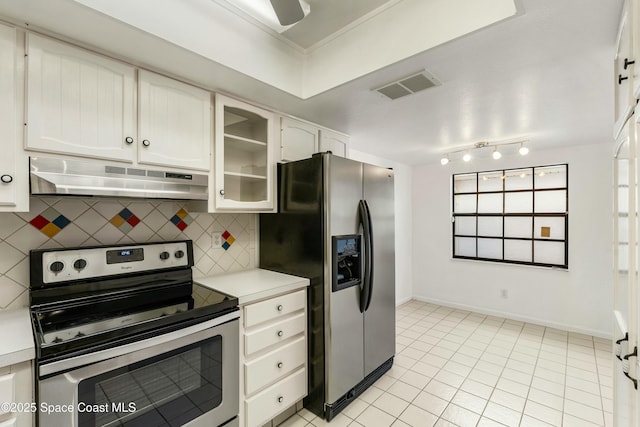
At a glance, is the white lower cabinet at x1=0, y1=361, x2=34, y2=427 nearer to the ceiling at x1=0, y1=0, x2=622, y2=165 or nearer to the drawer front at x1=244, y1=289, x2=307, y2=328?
the drawer front at x1=244, y1=289, x2=307, y2=328

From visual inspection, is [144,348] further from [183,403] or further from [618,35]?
[618,35]

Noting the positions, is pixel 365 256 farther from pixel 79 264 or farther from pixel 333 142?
pixel 79 264

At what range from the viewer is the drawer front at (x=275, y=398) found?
1747 mm

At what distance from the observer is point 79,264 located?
1.57 metres

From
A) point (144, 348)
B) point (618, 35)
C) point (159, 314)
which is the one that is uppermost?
point (618, 35)

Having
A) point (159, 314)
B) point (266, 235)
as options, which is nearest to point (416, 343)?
point (266, 235)

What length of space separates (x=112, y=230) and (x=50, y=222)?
28cm

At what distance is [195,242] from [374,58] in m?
1.74

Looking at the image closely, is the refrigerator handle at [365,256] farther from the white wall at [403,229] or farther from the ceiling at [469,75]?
the white wall at [403,229]

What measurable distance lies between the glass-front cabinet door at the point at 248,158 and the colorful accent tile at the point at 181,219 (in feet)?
1.07

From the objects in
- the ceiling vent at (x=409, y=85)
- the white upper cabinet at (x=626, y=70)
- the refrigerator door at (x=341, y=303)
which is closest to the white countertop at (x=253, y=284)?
the refrigerator door at (x=341, y=303)

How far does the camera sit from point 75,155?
138cm

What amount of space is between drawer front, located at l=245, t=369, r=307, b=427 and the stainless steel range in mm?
127

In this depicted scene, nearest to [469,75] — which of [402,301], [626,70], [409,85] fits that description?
[409,85]
